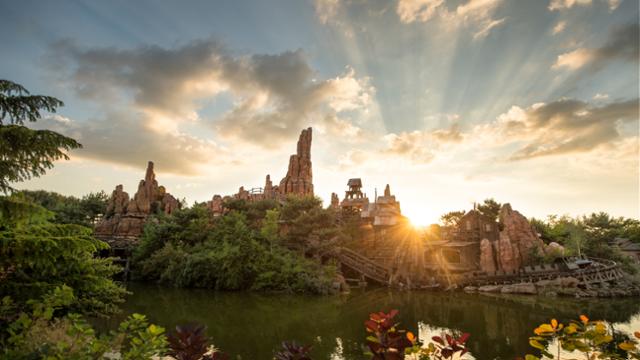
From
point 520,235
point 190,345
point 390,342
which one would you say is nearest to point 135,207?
point 520,235

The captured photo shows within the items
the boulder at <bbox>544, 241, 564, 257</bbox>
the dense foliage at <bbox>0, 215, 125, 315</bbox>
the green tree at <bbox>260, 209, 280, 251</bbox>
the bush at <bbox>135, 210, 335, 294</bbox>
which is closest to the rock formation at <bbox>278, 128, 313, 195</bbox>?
the green tree at <bbox>260, 209, 280, 251</bbox>

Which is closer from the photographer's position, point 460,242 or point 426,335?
point 426,335

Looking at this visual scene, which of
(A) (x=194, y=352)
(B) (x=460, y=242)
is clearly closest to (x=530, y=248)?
(B) (x=460, y=242)

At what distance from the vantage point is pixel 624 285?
2770 centimetres

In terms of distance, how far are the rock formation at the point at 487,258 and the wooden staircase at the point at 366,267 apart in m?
9.10

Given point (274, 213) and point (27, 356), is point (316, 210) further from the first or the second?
point (27, 356)

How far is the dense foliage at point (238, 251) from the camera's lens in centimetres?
2745

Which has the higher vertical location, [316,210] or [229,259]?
[316,210]

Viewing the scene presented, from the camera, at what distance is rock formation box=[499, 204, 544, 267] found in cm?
3259

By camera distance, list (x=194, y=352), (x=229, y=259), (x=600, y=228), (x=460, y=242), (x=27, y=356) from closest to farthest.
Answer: (x=194, y=352)
(x=27, y=356)
(x=229, y=259)
(x=460, y=242)
(x=600, y=228)

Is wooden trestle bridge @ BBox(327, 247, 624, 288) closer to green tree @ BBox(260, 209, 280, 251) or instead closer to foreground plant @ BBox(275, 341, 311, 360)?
green tree @ BBox(260, 209, 280, 251)

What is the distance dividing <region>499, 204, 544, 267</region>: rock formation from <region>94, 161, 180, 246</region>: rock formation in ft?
128

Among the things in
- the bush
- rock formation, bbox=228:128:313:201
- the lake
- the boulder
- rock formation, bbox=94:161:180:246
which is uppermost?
rock formation, bbox=228:128:313:201

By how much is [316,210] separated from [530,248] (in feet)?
67.0
